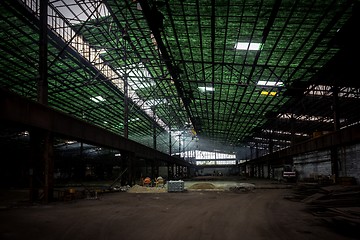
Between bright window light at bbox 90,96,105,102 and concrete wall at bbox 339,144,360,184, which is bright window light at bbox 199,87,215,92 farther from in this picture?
concrete wall at bbox 339,144,360,184

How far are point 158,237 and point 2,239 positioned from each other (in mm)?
3446

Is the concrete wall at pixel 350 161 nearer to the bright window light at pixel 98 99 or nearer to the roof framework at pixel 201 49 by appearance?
the roof framework at pixel 201 49

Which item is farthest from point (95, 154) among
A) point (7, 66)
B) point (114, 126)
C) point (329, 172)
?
point (329, 172)

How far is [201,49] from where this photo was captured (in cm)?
1991

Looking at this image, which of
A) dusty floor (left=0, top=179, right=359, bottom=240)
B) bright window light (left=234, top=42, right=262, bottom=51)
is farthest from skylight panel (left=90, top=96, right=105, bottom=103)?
dusty floor (left=0, top=179, right=359, bottom=240)

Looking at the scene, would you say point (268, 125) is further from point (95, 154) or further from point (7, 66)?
point (7, 66)

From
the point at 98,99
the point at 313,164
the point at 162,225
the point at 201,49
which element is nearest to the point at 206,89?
the point at 201,49

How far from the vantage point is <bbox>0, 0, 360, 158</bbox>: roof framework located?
15383 millimetres

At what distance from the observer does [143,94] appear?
33438 millimetres

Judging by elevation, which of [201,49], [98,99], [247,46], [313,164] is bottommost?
[313,164]

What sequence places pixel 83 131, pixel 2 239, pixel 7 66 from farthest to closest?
pixel 7 66
pixel 83 131
pixel 2 239

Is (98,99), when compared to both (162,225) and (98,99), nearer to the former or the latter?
(98,99)

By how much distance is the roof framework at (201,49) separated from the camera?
1538cm

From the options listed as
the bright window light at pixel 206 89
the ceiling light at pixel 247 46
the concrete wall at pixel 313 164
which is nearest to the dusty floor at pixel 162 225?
the ceiling light at pixel 247 46
